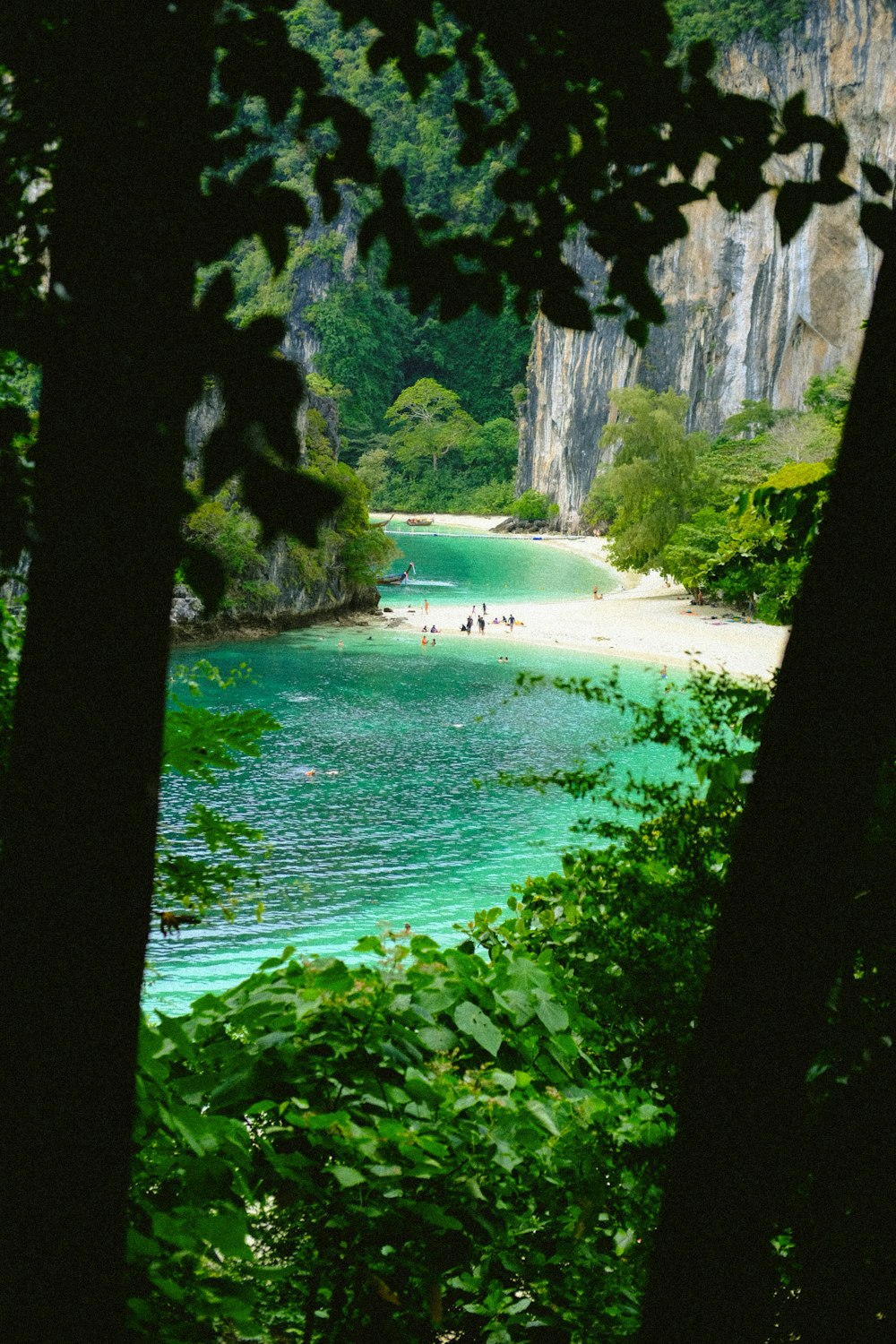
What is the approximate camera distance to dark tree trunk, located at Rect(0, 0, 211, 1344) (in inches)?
41.3

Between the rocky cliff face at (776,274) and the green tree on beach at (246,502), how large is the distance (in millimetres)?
33273

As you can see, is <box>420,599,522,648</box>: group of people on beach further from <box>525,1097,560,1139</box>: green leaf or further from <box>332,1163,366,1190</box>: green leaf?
<box>332,1163,366,1190</box>: green leaf

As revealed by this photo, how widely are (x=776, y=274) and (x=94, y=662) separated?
4771cm

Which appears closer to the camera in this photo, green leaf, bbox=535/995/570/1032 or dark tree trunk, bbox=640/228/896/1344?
dark tree trunk, bbox=640/228/896/1344

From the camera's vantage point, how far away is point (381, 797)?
16.6m

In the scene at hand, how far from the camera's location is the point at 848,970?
6.19ft

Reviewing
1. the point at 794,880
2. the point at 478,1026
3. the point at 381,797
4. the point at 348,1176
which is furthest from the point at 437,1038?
the point at 381,797

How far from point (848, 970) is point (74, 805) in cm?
139

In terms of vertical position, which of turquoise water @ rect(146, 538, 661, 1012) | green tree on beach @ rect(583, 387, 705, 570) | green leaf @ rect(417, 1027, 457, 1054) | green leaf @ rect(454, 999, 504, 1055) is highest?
green tree on beach @ rect(583, 387, 705, 570)

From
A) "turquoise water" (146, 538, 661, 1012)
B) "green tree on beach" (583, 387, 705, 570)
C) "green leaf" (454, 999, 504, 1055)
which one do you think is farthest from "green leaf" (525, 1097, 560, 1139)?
"green tree on beach" (583, 387, 705, 570)

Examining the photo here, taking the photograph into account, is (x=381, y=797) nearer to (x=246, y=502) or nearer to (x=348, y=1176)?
(x=348, y=1176)

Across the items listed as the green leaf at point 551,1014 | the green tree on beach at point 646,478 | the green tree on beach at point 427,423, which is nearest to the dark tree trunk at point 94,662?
the green leaf at point 551,1014

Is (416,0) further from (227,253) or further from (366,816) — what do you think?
(366,816)

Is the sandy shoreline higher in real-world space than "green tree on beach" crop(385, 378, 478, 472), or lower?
lower
